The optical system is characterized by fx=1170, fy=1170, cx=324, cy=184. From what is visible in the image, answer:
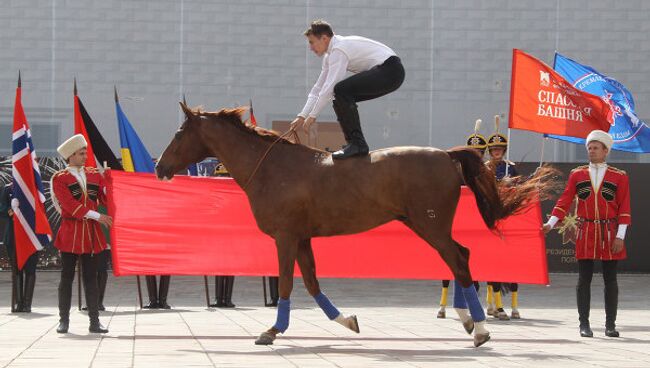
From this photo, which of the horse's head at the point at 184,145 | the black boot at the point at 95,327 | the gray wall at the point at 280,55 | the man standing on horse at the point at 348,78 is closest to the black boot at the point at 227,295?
the black boot at the point at 95,327

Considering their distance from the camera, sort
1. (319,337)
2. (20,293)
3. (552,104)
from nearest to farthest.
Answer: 1. (319,337)
2. (552,104)
3. (20,293)

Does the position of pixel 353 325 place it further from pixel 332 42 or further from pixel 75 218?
pixel 75 218

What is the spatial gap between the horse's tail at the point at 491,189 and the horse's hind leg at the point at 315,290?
146cm

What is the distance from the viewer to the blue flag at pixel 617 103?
14.8m

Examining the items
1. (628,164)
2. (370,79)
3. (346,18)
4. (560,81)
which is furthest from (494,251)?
(346,18)

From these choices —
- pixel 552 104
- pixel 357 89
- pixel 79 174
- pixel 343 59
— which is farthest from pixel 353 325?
pixel 552 104

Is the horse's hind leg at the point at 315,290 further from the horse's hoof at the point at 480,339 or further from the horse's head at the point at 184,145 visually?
the horse's head at the point at 184,145

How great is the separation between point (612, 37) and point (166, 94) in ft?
29.4

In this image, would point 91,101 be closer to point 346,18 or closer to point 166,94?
point 166,94

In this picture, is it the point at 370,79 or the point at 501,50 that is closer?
the point at 370,79

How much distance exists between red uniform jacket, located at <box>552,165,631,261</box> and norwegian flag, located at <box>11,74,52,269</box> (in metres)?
6.14

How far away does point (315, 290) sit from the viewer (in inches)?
398

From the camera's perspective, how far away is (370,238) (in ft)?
42.2

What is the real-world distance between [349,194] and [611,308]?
289 centimetres
